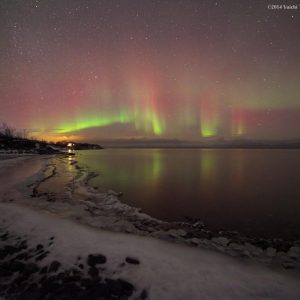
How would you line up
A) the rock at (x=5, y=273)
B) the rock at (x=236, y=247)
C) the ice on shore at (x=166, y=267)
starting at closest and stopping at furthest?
1. the ice on shore at (x=166, y=267)
2. the rock at (x=5, y=273)
3. the rock at (x=236, y=247)

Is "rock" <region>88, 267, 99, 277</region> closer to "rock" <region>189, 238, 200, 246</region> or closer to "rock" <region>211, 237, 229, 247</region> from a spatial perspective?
"rock" <region>189, 238, 200, 246</region>

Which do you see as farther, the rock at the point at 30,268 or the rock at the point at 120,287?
the rock at the point at 30,268

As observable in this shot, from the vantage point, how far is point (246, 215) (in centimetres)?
1201

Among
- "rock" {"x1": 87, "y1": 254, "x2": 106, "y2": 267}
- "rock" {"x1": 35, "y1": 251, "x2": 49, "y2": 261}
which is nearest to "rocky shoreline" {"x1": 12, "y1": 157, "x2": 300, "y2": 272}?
"rock" {"x1": 87, "y1": 254, "x2": 106, "y2": 267}

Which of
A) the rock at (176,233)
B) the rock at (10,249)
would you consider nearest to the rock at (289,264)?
the rock at (176,233)

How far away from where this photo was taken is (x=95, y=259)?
19.6 ft

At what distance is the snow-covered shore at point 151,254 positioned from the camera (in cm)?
506

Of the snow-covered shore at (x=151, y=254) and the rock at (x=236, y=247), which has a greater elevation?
the snow-covered shore at (x=151, y=254)

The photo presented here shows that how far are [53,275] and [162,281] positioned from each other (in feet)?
9.05

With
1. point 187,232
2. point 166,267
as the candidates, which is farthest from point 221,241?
point 166,267

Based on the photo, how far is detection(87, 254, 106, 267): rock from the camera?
5836mm

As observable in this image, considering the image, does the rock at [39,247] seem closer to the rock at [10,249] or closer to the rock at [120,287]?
the rock at [10,249]

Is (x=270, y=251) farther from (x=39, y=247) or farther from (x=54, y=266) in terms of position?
(x=39, y=247)

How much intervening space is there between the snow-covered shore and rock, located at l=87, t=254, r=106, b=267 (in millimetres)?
118
